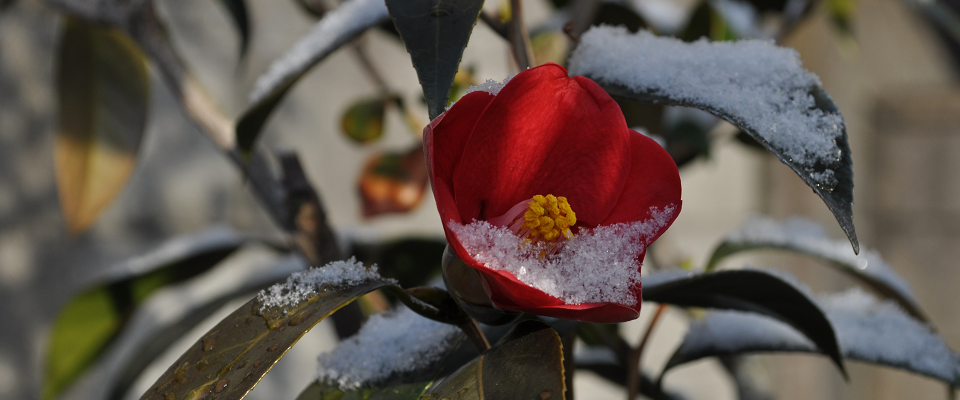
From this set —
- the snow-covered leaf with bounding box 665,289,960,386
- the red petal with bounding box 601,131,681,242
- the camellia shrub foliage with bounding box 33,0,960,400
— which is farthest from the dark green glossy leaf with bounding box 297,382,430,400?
the snow-covered leaf with bounding box 665,289,960,386

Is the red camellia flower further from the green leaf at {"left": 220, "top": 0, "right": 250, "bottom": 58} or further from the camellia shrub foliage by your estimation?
the green leaf at {"left": 220, "top": 0, "right": 250, "bottom": 58}

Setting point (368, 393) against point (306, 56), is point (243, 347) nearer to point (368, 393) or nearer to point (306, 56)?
point (368, 393)

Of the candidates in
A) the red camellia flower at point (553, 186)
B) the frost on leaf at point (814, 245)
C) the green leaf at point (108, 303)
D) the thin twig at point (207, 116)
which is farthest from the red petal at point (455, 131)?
the green leaf at point (108, 303)

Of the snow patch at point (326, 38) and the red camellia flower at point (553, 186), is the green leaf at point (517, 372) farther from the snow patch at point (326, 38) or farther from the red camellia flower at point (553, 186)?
the snow patch at point (326, 38)

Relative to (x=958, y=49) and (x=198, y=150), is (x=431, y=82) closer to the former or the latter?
(x=198, y=150)

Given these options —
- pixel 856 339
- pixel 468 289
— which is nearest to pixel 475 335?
pixel 468 289

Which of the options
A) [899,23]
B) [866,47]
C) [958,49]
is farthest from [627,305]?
[958,49]
